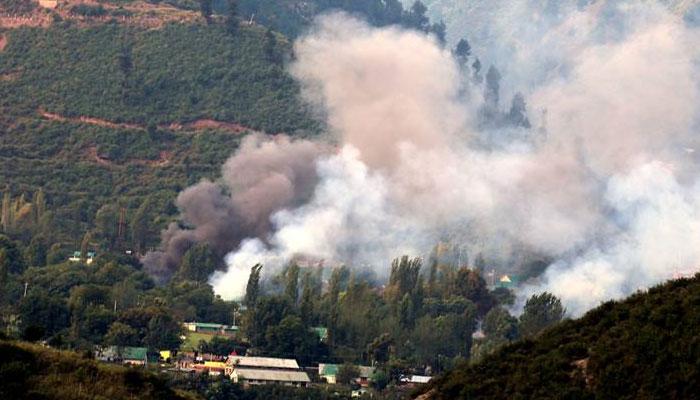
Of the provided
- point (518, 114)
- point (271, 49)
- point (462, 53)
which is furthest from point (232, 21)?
point (518, 114)

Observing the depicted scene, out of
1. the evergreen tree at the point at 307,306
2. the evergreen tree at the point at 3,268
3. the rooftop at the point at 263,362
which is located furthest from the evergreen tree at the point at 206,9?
the rooftop at the point at 263,362

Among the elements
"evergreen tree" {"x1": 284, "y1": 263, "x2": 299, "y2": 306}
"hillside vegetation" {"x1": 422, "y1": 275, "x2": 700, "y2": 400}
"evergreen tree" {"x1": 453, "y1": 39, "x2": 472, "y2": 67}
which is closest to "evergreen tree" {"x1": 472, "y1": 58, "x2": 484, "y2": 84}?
"evergreen tree" {"x1": 453, "y1": 39, "x2": 472, "y2": 67}

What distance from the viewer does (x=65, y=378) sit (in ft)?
137

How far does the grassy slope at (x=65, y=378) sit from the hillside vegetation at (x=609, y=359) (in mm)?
7800

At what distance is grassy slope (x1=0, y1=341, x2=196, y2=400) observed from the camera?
40.5m

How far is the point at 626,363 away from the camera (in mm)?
42219

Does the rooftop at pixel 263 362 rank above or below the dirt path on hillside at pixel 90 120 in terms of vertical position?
below

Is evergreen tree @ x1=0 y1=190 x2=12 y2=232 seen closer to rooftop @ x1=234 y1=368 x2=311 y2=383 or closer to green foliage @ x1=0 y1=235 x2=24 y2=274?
green foliage @ x1=0 y1=235 x2=24 y2=274

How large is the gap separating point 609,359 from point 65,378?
12.2 meters

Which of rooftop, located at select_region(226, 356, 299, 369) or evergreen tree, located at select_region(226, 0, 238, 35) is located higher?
evergreen tree, located at select_region(226, 0, 238, 35)

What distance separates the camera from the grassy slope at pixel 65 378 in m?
40.5

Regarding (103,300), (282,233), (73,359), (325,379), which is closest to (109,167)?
(282,233)

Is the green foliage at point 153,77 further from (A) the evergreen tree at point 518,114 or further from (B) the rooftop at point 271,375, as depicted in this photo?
(B) the rooftop at point 271,375

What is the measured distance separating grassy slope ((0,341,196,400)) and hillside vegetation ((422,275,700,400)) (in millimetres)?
7800
